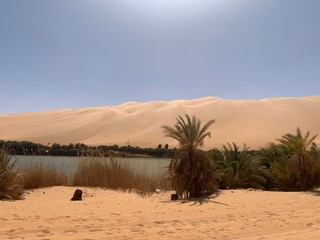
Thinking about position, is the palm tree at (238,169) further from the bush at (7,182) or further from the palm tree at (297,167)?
the bush at (7,182)

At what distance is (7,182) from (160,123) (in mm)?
52648

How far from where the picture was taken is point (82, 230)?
21.3ft

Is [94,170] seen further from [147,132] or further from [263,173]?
[147,132]

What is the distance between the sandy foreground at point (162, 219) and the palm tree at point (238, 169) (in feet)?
10.7

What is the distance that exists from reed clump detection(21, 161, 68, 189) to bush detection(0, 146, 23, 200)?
1.83m

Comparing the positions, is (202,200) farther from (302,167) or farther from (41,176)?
(41,176)

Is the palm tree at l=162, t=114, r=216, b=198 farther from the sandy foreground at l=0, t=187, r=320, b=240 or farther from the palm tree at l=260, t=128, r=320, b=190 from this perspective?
the palm tree at l=260, t=128, r=320, b=190

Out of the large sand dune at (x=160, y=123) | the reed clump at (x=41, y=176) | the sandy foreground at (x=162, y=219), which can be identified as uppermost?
the large sand dune at (x=160, y=123)

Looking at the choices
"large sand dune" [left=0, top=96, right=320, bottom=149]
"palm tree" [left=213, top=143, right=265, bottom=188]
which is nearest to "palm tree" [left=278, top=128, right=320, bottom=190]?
"palm tree" [left=213, top=143, right=265, bottom=188]

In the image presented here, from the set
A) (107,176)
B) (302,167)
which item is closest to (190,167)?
(107,176)

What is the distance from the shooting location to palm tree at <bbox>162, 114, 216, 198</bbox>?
37.4ft

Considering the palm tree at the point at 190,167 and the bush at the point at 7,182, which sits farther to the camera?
the palm tree at the point at 190,167

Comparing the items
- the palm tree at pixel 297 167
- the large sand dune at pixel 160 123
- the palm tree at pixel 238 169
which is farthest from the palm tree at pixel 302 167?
the large sand dune at pixel 160 123

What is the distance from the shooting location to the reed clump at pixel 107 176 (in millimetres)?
13609
